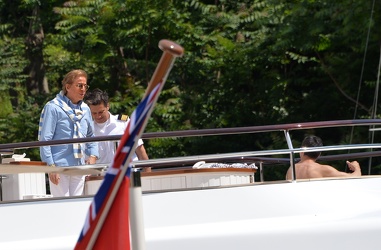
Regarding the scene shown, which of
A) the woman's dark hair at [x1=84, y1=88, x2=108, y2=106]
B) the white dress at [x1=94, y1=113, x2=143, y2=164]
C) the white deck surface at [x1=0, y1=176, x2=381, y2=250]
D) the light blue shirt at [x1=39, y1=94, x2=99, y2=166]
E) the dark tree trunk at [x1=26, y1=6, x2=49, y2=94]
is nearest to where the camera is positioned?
the white deck surface at [x1=0, y1=176, x2=381, y2=250]

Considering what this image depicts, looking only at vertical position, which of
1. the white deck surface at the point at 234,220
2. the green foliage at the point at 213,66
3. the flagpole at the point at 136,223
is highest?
the green foliage at the point at 213,66

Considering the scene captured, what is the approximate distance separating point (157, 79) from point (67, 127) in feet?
11.8

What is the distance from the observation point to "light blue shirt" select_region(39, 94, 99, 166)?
6.58m

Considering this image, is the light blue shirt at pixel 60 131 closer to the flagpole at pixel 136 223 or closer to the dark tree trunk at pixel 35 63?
the flagpole at pixel 136 223

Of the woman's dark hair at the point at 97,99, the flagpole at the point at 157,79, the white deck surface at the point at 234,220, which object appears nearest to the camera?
the flagpole at the point at 157,79

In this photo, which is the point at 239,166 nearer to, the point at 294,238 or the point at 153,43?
the point at 294,238

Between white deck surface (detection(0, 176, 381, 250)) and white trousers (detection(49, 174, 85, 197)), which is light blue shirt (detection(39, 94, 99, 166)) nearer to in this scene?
white trousers (detection(49, 174, 85, 197))

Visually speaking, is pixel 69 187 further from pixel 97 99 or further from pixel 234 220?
pixel 234 220

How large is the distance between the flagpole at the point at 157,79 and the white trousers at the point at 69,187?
341 cm

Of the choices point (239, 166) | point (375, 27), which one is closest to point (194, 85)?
point (375, 27)

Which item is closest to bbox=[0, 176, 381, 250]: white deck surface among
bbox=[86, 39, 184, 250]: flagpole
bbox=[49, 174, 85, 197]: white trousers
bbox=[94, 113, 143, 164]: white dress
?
bbox=[49, 174, 85, 197]: white trousers

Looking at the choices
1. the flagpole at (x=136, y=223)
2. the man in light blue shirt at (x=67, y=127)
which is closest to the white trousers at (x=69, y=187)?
the man in light blue shirt at (x=67, y=127)

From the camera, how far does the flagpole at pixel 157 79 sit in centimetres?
311

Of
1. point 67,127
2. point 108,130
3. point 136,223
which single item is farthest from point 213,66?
point 136,223
